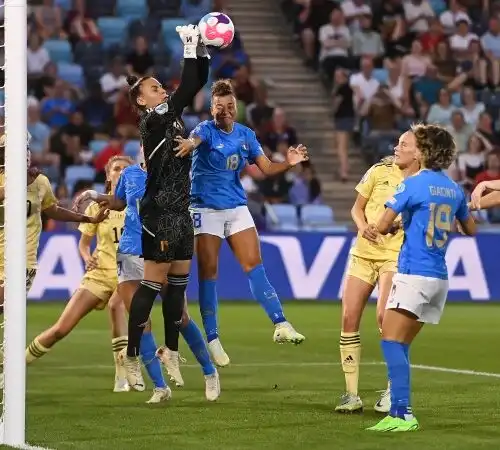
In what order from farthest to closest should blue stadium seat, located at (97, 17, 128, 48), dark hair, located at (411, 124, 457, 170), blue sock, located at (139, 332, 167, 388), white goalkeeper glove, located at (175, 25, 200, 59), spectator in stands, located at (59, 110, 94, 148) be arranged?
blue stadium seat, located at (97, 17, 128, 48)
spectator in stands, located at (59, 110, 94, 148)
blue sock, located at (139, 332, 167, 388)
white goalkeeper glove, located at (175, 25, 200, 59)
dark hair, located at (411, 124, 457, 170)

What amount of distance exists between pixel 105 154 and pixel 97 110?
1125 mm

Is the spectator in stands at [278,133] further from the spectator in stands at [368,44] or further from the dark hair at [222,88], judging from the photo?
the dark hair at [222,88]

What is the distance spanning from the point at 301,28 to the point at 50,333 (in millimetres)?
13697

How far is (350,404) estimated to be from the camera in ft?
29.1

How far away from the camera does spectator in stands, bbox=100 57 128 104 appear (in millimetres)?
21016

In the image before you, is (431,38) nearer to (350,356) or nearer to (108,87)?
(108,87)

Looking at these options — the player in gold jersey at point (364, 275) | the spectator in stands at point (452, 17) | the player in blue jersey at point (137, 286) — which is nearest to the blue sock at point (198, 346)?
the player in blue jersey at point (137, 286)

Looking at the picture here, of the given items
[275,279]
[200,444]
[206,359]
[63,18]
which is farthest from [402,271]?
[63,18]

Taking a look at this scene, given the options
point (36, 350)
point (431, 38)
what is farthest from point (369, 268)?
point (431, 38)

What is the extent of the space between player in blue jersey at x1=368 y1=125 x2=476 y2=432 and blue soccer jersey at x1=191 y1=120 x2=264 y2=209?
2.41 meters

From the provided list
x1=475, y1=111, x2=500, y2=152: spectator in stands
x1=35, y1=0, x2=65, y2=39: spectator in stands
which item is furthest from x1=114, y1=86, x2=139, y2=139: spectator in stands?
x1=475, y1=111, x2=500, y2=152: spectator in stands

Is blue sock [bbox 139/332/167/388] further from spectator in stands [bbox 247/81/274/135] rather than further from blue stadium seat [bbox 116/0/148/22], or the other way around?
blue stadium seat [bbox 116/0/148/22]

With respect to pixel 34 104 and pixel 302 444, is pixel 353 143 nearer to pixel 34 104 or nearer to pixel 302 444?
pixel 34 104

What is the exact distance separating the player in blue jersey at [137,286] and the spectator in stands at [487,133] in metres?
12.4
